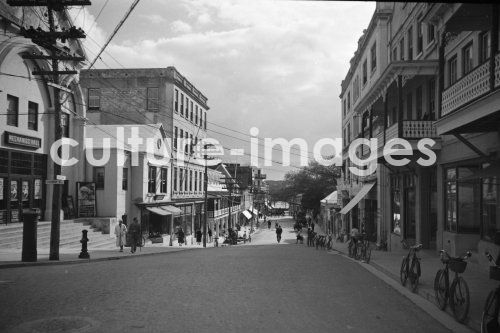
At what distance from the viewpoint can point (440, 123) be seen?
44.8 feet

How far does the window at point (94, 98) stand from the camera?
44.0 meters

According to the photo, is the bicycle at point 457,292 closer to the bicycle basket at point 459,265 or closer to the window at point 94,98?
the bicycle basket at point 459,265

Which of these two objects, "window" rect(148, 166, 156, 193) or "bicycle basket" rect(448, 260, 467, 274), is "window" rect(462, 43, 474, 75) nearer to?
"bicycle basket" rect(448, 260, 467, 274)

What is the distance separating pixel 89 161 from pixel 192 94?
73.6 ft

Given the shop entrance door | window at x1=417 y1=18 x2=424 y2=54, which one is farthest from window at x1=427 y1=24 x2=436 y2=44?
the shop entrance door

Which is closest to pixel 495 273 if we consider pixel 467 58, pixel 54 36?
pixel 467 58

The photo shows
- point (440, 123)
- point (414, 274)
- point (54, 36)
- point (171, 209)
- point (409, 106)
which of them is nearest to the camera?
point (414, 274)

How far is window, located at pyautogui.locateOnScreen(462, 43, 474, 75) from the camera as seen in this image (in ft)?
51.6

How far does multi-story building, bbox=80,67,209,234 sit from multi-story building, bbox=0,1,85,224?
16.8m

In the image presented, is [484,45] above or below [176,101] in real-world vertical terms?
below

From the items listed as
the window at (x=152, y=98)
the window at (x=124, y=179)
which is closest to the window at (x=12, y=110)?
the window at (x=124, y=179)

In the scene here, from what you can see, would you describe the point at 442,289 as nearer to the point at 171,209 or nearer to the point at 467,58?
the point at 467,58

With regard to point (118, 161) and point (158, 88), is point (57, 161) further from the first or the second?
point (158, 88)

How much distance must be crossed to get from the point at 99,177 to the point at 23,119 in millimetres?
7159
